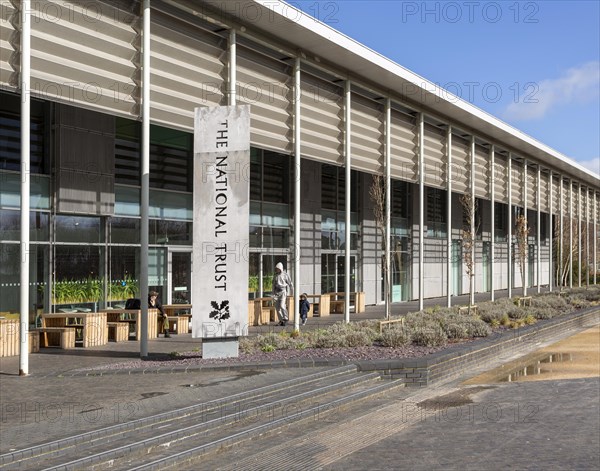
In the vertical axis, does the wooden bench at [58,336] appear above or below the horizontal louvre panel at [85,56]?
below

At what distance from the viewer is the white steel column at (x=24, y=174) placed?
11.7m

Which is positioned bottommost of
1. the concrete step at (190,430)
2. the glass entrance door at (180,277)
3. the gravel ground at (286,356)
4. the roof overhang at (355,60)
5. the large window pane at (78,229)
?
the concrete step at (190,430)

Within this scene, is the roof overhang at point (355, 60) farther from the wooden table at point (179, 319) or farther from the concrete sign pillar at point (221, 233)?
the wooden table at point (179, 319)

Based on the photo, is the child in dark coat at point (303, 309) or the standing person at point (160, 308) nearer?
the standing person at point (160, 308)

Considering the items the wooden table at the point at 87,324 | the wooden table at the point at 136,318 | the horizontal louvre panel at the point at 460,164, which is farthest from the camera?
the horizontal louvre panel at the point at 460,164

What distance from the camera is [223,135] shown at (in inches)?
536

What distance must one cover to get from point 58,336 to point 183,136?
8629 mm

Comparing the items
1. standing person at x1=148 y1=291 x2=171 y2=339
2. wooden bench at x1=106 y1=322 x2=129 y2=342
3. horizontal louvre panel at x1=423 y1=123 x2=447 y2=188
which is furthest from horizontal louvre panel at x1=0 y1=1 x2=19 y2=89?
horizontal louvre panel at x1=423 y1=123 x2=447 y2=188

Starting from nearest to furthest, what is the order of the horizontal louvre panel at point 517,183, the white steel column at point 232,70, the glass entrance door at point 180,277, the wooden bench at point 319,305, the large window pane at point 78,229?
the white steel column at point 232,70 < the large window pane at point 78,229 < the glass entrance door at point 180,277 < the wooden bench at point 319,305 < the horizontal louvre panel at point 517,183

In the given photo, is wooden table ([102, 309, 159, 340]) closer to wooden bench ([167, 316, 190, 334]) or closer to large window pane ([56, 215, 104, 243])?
wooden bench ([167, 316, 190, 334])

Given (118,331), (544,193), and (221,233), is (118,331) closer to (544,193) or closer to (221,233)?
(221,233)

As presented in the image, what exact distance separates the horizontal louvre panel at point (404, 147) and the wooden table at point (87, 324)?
12015 millimetres

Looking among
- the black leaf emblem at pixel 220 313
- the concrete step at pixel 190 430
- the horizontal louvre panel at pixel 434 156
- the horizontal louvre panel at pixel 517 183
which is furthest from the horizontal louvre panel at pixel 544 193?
the concrete step at pixel 190 430

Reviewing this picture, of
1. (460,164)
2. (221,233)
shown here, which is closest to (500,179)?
(460,164)
